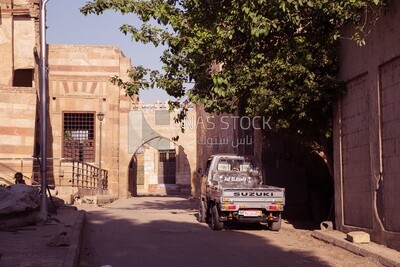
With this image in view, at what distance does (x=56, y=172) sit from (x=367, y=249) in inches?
1010

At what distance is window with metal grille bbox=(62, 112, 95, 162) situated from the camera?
3753cm

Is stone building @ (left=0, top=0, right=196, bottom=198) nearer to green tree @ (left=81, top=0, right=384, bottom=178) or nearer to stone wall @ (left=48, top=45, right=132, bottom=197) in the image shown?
stone wall @ (left=48, top=45, right=132, bottom=197)

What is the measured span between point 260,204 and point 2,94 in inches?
589

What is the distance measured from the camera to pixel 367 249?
34.4 feet

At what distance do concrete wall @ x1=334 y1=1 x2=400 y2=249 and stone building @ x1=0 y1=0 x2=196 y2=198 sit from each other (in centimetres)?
1630

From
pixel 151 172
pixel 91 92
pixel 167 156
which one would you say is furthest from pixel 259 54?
pixel 151 172

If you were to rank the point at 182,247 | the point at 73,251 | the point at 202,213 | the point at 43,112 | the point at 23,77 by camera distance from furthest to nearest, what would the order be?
the point at 23,77, the point at 202,213, the point at 43,112, the point at 182,247, the point at 73,251

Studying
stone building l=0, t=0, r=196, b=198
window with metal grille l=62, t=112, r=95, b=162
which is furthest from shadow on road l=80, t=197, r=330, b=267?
window with metal grille l=62, t=112, r=95, b=162

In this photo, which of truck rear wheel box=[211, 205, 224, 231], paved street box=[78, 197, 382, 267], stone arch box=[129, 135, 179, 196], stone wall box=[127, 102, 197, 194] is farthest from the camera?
stone arch box=[129, 135, 179, 196]

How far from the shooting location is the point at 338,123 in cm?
1395

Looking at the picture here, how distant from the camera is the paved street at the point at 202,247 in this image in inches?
385

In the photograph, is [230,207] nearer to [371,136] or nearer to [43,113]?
[371,136]

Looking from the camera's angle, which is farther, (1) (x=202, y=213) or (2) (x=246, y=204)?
(1) (x=202, y=213)

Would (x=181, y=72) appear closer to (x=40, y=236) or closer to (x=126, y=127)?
(x=40, y=236)
